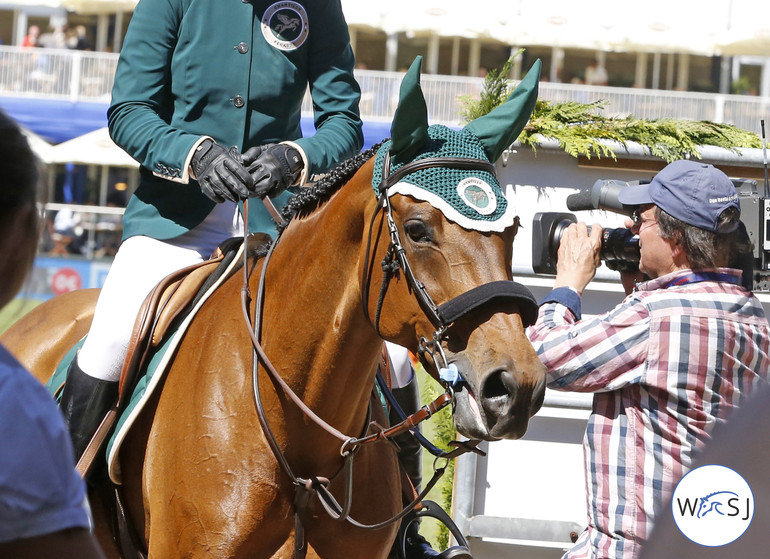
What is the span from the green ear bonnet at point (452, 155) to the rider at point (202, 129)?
59cm

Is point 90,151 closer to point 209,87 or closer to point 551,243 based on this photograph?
point 209,87

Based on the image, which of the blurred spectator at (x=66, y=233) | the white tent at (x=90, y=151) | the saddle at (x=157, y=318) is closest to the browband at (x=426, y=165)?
the saddle at (x=157, y=318)

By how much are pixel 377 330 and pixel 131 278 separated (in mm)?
1034

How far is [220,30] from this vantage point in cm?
339

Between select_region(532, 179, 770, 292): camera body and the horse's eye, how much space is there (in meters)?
0.81

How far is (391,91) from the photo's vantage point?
20.6 m

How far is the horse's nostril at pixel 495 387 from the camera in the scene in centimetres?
236

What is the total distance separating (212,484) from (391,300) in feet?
2.57

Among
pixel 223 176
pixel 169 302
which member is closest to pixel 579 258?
pixel 223 176

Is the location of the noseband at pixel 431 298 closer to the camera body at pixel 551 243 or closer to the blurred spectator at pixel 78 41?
the camera body at pixel 551 243

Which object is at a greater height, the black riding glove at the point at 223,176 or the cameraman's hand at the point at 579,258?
the black riding glove at the point at 223,176

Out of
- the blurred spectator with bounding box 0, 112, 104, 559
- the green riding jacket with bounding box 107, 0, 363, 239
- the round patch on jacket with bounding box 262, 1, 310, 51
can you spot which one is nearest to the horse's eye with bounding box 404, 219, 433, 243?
the green riding jacket with bounding box 107, 0, 363, 239

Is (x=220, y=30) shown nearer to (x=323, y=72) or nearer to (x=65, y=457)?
(x=323, y=72)

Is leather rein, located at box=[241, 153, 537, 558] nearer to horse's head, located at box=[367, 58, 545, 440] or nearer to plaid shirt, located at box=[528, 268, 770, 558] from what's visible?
horse's head, located at box=[367, 58, 545, 440]
